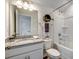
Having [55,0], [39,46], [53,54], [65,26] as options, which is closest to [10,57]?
[39,46]

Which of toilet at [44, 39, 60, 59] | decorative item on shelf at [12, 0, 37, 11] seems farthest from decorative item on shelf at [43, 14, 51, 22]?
toilet at [44, 39, 60, 59]

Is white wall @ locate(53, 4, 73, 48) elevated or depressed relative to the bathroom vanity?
elevated

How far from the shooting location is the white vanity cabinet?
184 centimetres

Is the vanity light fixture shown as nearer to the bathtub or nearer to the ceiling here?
the ceiling

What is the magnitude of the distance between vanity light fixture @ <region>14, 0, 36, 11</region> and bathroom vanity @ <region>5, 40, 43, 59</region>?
1294 millimetres

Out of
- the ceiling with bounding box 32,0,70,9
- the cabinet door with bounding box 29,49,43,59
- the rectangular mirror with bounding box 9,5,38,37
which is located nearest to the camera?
the cabinet door with bounding box 29,49,43,59

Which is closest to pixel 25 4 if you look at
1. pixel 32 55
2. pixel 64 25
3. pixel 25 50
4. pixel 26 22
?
pixel 26 22

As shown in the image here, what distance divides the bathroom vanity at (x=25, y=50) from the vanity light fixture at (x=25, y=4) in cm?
129

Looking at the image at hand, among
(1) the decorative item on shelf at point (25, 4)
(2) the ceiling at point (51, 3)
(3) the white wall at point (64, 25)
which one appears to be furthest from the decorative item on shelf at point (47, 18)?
(1) the decorative item on shelf at point (25, 4)

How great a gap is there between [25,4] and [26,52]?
5.45 feet

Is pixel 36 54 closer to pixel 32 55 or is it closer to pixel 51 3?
pixel 32 55

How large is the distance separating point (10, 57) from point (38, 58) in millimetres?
979

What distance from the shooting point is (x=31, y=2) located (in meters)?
3.13
